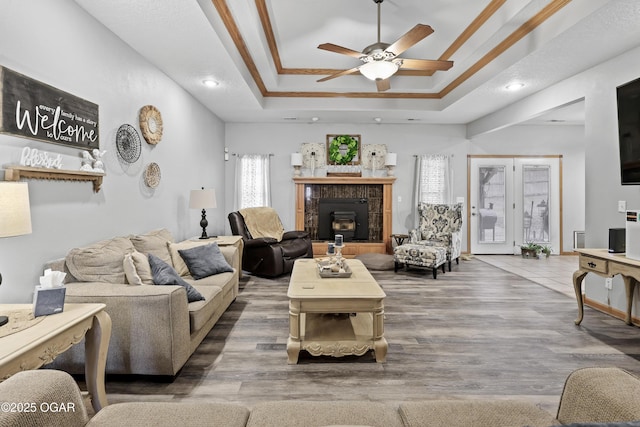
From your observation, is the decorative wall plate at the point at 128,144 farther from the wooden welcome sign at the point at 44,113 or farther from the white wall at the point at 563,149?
the white wall at the point at 563,149

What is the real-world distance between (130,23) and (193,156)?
2.45 m

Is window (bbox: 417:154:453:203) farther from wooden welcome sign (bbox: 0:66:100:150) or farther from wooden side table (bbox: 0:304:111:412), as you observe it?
wooden side table (bbox: 0:304:111:412)

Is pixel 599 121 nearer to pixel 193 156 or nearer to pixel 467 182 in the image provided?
pixel 467 182

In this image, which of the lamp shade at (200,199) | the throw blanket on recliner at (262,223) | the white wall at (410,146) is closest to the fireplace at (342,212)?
the white wall at (410,146)

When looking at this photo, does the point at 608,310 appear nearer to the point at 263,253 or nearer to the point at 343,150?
the point at 263,253

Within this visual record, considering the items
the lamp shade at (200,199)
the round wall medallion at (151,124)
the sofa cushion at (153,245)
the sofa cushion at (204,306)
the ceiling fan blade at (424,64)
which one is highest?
the ceiling fan blade at (424,64)

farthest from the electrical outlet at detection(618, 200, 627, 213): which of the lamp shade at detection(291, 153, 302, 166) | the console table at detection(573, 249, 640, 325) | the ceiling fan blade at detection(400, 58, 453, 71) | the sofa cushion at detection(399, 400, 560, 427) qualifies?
the lamp shade at detection(291, 153, 302, 166)

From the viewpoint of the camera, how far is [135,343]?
224cm

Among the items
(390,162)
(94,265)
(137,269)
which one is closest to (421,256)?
(390,162)

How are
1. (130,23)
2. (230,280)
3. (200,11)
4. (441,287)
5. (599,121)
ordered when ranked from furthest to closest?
1. (441,287)
2. (599,121)
3. (230,280)
4. (130,23)
5. (200,11)

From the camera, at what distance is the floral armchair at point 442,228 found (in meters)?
5.91

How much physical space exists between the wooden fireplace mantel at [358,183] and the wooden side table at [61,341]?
16.9 ft

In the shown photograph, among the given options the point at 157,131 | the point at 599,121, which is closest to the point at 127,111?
the point at 157,131

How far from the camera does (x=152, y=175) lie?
13.1 ft
